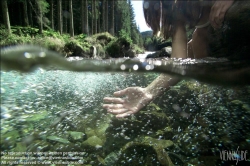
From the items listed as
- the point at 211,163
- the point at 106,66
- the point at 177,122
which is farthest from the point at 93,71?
the point at 211,163

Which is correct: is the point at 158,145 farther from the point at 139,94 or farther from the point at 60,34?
the point at 60,34

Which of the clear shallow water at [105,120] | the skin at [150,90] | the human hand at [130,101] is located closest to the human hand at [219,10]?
the skin at [150,90]

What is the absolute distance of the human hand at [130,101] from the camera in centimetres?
233

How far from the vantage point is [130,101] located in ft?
7.83

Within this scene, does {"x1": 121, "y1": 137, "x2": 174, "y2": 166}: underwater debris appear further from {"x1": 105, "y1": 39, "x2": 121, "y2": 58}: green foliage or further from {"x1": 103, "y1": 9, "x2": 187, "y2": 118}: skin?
{"x1": 105, "y1": 39, "x2": 121, "y2": 58}: green foliage

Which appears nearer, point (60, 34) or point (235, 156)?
point (235, 156)

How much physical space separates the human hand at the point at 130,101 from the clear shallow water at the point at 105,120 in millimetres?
315

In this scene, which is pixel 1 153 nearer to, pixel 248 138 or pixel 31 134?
pixel 31 134

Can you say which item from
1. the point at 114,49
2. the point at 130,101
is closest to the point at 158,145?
the point at 130,101

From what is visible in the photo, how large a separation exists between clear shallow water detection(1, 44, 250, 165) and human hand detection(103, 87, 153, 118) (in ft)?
1.03

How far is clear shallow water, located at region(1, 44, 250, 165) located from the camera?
6.68 feet

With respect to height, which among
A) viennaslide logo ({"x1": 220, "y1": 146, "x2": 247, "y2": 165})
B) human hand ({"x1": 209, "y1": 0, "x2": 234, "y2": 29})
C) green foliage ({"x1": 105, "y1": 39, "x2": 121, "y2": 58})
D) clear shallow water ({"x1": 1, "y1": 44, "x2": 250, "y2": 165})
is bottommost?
viennaslide logo ({"x1": 220, "y1": 146, "x2": 247, "y2": 165})

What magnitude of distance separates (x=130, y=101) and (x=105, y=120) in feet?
2.18

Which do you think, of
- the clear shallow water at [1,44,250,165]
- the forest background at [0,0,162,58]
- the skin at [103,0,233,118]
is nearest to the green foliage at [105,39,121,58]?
the forest background at [0,0,162,58]
